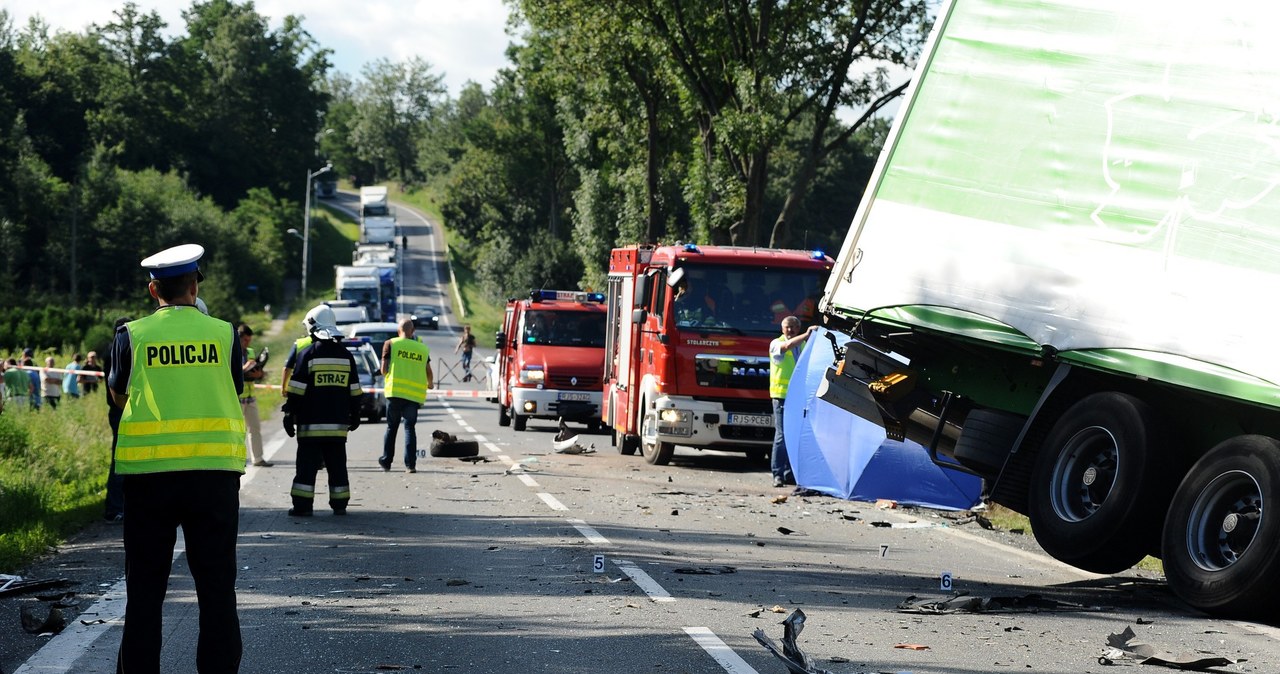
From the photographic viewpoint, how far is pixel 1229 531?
7.70 m

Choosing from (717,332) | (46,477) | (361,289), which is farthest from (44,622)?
(361,289)

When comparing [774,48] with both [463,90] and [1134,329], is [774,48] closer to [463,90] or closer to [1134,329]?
[1134,329]

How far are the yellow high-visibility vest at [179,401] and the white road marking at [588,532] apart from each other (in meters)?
5.25

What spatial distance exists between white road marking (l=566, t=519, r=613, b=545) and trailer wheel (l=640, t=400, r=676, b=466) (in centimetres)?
557

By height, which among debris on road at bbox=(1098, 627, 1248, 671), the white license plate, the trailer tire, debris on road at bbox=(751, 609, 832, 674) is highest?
the white license plate

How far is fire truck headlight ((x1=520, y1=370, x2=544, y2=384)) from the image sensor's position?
25.1 metres

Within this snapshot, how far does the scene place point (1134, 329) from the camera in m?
8.17

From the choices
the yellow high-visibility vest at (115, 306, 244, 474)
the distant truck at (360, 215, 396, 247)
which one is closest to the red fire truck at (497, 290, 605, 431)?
the yellow high-visibility vest at (115, 306, 244, 474)

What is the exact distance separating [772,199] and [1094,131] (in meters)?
69.3

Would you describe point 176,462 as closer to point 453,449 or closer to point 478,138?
point 453,449

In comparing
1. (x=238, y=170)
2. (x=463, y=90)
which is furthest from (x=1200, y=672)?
(x=463, y=90)

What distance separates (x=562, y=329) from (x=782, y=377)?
1082 cm

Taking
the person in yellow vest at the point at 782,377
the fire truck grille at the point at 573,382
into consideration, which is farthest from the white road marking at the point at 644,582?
the fire truck grille at the point at 573,382

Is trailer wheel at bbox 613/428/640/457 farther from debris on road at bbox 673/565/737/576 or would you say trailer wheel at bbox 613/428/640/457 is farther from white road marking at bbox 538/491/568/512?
debris on road at bbox 673/565/737/576
